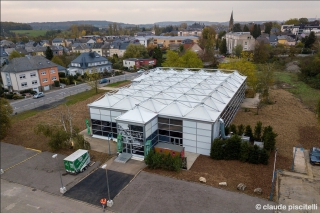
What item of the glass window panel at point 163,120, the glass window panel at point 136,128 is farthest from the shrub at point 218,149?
the glass window panel at point 136,128

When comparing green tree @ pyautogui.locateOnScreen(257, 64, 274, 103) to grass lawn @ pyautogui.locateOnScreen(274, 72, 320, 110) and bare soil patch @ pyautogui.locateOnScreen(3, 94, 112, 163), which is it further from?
bare soil patch @ pyautogui.locateOnScreen(3, 94, 112, 163)

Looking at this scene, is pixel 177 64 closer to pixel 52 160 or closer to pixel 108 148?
pixel 108 148

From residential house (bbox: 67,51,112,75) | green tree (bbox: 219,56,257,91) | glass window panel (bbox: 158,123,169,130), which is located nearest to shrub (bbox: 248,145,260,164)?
glass window panel (bbox: 158,123,169,130)

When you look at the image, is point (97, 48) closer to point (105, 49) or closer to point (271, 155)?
point (105, 49)

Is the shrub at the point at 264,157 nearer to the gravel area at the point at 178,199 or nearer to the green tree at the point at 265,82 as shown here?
the gravel area at the point at 178,199

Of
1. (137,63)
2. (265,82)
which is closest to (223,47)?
(137,63)

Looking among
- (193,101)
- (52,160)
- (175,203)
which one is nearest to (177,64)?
(193,101)
